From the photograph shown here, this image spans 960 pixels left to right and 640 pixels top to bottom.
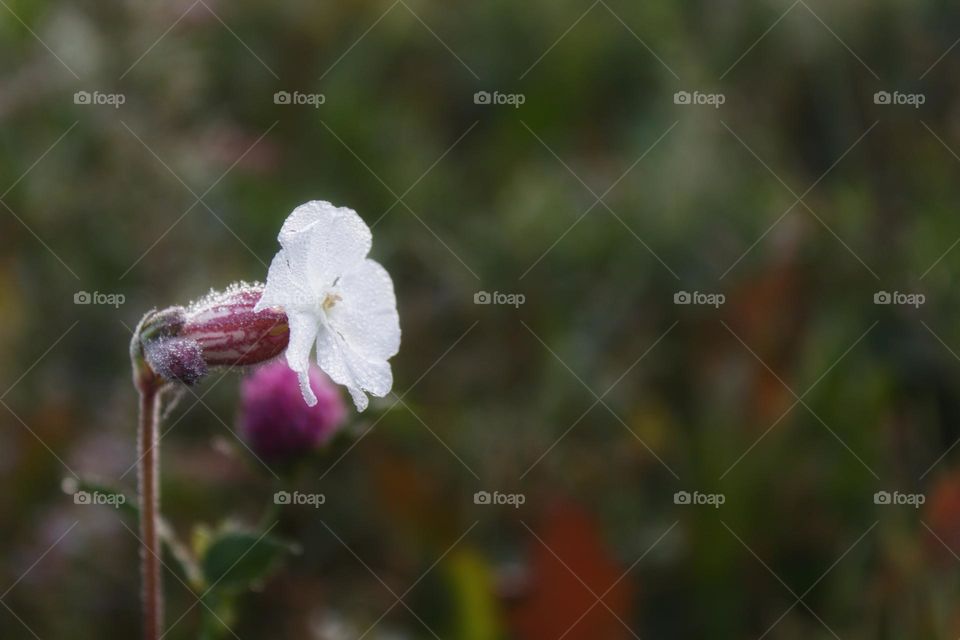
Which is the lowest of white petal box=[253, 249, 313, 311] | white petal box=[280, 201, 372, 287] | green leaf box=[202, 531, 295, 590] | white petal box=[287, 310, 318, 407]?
green leaf box=[202, 531, 295, 590]

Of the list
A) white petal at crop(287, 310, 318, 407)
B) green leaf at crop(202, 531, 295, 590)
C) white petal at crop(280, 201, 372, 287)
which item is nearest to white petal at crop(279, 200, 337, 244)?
white petal at crop(280, 201, 372, 287)

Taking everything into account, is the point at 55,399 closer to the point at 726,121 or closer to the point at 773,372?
the point at 773,372

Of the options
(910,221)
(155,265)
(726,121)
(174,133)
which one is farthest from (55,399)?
(910,221)

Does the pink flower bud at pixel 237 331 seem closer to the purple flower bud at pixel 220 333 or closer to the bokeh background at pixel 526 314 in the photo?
the purple flower bud at pixel 220 333

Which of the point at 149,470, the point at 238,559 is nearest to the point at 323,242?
the point at 149,470

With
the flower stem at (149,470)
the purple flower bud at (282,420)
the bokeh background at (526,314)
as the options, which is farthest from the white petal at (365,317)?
the bokeh background at (526,314)

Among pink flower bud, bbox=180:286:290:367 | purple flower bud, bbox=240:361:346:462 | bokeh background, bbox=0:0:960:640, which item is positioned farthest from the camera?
bokeh background, bbox=0:0:960:640

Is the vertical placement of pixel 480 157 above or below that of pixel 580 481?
above

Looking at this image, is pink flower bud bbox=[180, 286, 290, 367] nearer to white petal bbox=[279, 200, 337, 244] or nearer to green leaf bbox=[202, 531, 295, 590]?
white petal bbox=[279, 200, 337, 244]
